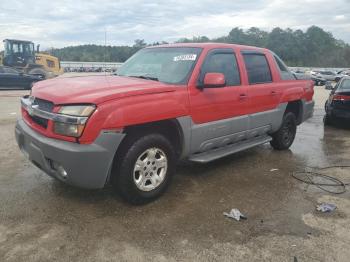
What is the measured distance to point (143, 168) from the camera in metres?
3.96

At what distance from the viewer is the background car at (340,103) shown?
892cm

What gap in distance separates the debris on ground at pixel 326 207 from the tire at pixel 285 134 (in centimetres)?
249

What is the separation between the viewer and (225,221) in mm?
3738

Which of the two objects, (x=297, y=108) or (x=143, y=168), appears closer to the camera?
(x=143, y=168)

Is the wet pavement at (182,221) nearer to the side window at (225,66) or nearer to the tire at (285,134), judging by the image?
the tire at (285,134)

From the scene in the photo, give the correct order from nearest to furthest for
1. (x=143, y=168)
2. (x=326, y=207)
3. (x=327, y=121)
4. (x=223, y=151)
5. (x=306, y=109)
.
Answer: (x=143, y=168) → (x=326, y=207) → (x=223, y=151) → (x=306, y=109) → (x=327, y=121)

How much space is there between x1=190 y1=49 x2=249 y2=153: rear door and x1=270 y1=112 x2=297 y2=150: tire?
148 centimetres

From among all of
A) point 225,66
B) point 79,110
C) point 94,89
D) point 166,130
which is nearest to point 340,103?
point 225,66

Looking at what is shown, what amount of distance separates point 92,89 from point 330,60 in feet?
304

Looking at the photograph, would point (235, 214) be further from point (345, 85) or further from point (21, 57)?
point (21, 57)

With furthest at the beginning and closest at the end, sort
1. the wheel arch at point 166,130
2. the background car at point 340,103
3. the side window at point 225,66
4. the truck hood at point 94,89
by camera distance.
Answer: the background car at point 340,103 < the side window at point 225,66 < the wheel arch at point 166,130 < the truck hood at point 94,89

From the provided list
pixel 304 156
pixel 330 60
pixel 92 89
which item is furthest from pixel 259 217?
pixel 330 60

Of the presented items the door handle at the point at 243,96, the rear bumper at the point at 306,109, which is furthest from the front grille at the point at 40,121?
the rear bumper at the point at 306,109

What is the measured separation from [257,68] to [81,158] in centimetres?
339
